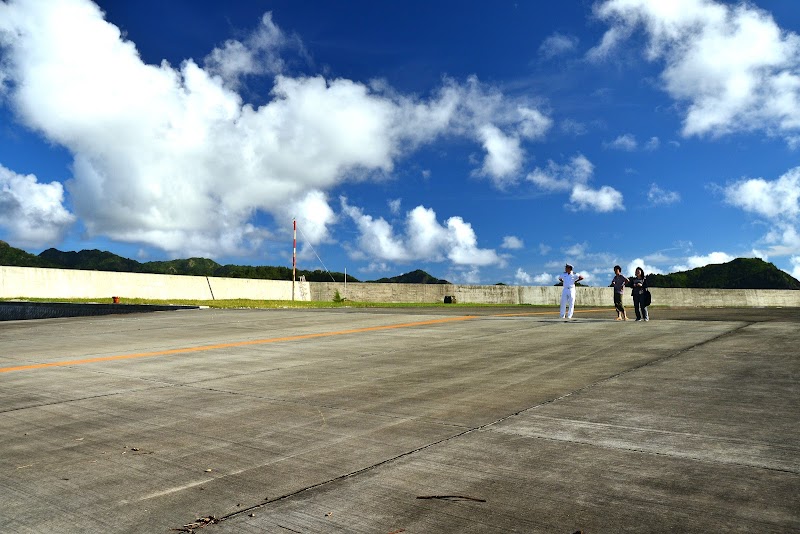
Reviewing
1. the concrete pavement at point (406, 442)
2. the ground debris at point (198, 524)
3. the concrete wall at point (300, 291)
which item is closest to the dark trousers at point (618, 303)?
the concrete pavement at point (406, 442)

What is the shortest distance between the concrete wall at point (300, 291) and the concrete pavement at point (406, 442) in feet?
79.8

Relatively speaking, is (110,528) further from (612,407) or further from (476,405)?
(612,407)

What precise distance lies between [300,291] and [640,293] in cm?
2954

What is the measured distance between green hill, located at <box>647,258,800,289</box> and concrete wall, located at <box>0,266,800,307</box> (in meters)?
13.8

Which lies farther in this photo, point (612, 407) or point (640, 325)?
point (640, 325)

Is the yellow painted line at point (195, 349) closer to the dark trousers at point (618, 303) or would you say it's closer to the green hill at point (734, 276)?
the dark trousers at point (618, 303)

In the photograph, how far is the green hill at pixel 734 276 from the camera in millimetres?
54938

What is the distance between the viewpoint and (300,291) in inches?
1705

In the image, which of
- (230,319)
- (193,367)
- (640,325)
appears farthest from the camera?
(230,319)

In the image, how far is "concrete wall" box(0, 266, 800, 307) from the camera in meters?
31.5

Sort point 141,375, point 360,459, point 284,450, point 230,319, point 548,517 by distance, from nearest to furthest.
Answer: point 548,517 < point 360,459 < point 284,450 < point 141,375 < point 230,319

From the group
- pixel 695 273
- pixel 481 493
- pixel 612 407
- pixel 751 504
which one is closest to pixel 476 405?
pixel 612 407

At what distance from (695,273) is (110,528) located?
2699 inches

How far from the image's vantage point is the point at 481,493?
3.50 metres
